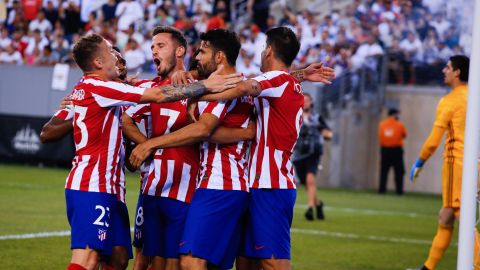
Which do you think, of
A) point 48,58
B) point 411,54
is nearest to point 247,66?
point 411,54

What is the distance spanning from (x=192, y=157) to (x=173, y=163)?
0.15m

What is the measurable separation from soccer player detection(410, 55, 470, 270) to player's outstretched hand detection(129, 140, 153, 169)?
4273mm

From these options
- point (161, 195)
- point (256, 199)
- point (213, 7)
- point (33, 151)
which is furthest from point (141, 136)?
point (213, 7)

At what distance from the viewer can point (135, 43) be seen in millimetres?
25859

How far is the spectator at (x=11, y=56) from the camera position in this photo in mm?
27844

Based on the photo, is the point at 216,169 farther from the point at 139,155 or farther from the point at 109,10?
the point at 109,10

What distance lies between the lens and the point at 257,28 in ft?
88.4

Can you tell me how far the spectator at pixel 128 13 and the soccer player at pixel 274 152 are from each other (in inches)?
823

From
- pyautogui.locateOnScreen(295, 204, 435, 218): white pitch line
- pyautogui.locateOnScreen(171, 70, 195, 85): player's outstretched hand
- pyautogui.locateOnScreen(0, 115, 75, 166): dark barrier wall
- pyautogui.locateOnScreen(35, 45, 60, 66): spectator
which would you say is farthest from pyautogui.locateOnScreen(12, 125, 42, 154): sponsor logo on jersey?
pyautogui.locateOnScreen(171, 70, 195, 85): player's outstretched hand

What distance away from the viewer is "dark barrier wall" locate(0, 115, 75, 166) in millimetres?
25297

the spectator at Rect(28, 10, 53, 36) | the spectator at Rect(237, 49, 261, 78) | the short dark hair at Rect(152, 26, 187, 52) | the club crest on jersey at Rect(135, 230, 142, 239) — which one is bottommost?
the club crest on jersey at Rect(135, 230, 142, 239)

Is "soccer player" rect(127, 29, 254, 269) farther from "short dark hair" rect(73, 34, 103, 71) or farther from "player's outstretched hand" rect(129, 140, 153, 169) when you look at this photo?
"short dark hair" rect(73, 34, 103, 71)

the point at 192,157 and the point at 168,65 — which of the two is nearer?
the point at 192,157

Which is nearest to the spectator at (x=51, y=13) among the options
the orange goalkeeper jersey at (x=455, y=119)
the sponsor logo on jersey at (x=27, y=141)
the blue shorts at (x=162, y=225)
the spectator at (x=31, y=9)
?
the spectator at (x=31, y=9)
